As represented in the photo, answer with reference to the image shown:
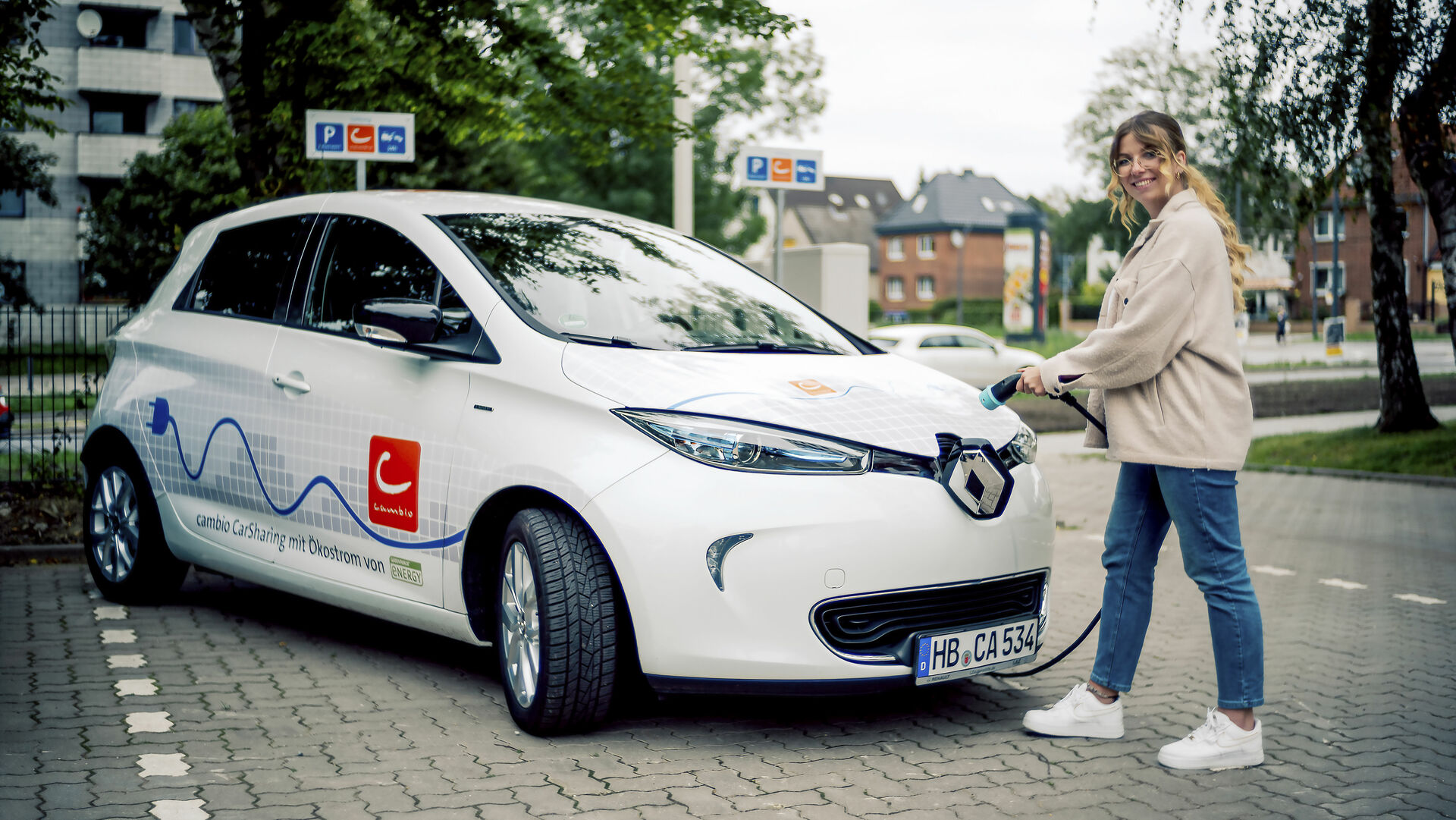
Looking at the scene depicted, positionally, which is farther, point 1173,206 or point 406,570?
point 406,570

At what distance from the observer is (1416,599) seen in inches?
282

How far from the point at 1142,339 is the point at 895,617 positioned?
42.5 inches

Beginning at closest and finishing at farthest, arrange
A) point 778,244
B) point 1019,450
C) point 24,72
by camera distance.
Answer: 1. point 1019,450
2. point 778,244
3. point 24,72

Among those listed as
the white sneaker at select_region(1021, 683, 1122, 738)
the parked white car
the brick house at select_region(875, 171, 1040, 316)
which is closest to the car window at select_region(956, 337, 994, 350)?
the parked white car

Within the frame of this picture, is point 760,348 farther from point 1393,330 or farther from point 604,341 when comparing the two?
point 1393,330

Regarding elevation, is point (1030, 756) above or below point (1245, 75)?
below

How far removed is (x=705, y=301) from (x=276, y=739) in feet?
6.79

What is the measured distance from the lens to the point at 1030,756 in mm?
4148

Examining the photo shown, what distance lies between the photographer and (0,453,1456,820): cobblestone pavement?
3684 millimetres

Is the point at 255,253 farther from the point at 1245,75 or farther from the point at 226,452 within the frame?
the point at 1245,75

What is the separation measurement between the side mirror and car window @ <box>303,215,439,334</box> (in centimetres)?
23

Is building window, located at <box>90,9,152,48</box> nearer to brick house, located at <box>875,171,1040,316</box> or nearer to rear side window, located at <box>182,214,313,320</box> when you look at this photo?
rear side window, located at <box>182,214,313,320</box>

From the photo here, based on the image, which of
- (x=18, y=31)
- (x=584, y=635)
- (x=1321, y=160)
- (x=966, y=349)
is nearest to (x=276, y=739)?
(x=584, y=635)

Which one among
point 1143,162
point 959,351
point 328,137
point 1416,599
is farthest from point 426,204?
point 959,351
